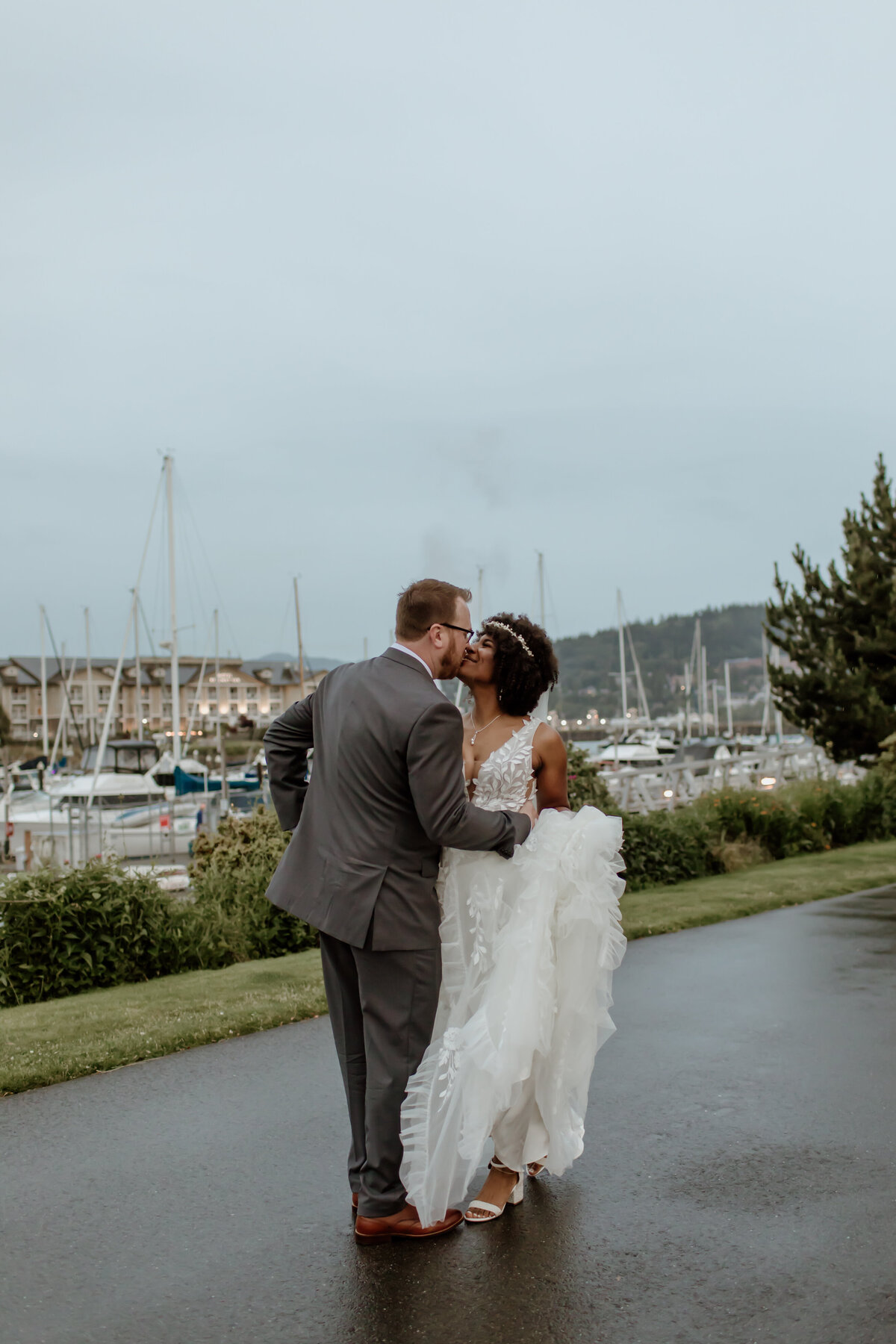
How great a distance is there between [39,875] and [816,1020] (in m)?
5.52

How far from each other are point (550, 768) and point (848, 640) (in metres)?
17.3

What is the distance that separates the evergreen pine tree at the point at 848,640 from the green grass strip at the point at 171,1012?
27.9 ft

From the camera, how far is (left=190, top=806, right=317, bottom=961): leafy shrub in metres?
10.0

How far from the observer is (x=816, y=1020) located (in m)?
6.79

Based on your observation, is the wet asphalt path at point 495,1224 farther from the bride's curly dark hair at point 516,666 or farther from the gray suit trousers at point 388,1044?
the bride's curly dark hair at point 516,666

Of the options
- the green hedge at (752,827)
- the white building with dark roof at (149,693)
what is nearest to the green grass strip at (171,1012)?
the green hedge at (752,827)

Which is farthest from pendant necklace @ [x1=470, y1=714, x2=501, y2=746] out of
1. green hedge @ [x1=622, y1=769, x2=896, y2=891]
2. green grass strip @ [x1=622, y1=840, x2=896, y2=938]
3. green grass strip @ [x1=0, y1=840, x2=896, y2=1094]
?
green hedge @ [x1=622, y1=769, x2=896, y2=891]

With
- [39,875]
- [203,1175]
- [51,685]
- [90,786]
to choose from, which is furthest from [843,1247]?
[51,685]

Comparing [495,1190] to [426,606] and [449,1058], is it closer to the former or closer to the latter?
[449,1058]

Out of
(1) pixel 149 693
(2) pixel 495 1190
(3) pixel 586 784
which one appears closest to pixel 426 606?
(2) pixel 495 1190

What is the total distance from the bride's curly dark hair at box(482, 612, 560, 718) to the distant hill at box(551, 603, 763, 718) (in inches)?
5105

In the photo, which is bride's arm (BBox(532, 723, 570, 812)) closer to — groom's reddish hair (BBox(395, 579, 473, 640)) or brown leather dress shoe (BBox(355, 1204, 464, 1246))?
groom's reddish hair (BBox(395, 579, 473, 640))

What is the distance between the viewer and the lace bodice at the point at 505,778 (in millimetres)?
4375

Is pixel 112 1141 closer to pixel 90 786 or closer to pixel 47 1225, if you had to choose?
pixel 47 1225
